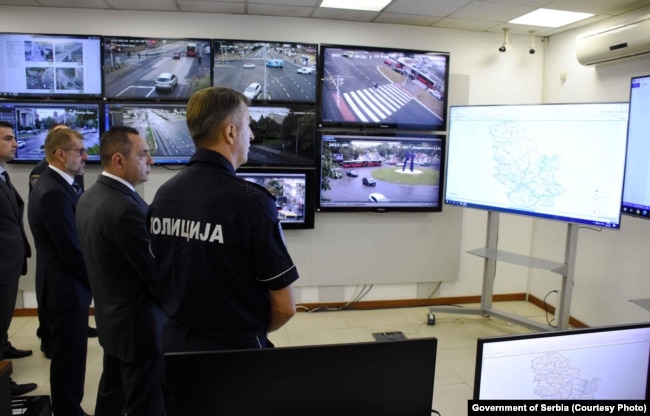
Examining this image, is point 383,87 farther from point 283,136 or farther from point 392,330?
point 392,330

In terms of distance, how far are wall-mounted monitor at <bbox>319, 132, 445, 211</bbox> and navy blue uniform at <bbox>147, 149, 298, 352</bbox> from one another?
2720 millimetres

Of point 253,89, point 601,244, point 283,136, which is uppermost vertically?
point 253,89

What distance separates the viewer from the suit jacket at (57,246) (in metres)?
2.31

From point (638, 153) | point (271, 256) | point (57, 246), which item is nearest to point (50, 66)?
point (57, 246)

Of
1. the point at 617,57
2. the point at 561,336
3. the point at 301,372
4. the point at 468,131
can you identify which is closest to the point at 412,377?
the point at 301,372

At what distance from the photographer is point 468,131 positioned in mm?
3844

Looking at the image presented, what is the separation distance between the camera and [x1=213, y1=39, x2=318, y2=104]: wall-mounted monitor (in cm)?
387

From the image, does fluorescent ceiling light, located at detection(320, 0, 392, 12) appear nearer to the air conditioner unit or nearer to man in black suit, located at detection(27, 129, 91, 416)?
the air conditioner unit

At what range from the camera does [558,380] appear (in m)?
1.08

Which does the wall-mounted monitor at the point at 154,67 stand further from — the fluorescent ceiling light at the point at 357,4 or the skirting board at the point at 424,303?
the skirting board at the point at 424,303

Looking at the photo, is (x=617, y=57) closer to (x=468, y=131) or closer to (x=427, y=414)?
(x=468, y=131)

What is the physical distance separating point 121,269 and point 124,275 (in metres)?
0.03

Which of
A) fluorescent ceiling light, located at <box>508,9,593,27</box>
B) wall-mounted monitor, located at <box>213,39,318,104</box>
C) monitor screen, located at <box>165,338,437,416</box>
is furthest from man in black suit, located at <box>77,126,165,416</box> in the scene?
fluorescent ceiling light, located at <box>508,9,593,27</box>

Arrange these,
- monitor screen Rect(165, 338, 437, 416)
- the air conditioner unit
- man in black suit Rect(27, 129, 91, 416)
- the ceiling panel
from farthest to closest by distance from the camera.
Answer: the ceiling panel, the air conditioner unit, man in black suit Rect(27, 129, 91, 416), monitor screen Rect(165, 338, 437, 416)
